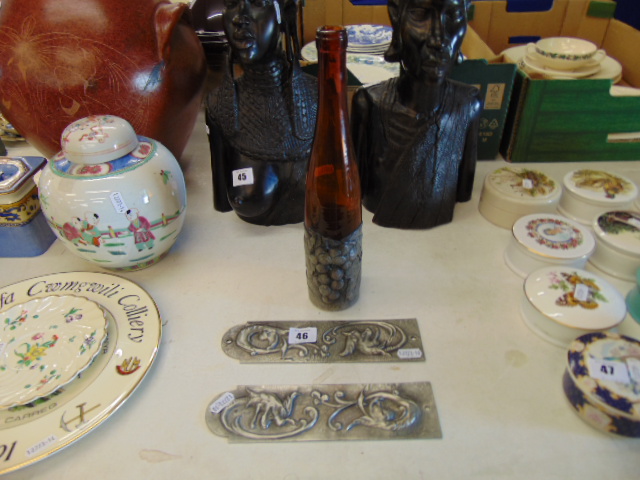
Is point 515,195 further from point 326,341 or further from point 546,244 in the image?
point 326,341

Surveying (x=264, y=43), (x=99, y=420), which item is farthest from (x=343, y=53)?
(x=99, y=420)

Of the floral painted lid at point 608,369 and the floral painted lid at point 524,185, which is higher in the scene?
the floral painted lid at point 524,185

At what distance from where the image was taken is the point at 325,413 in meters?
0.58

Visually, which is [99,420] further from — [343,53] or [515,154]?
[515,154]

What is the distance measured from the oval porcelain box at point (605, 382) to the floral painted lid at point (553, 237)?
17cm

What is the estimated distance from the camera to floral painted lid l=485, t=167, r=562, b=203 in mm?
837

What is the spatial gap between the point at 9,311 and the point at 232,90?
1.54 feet

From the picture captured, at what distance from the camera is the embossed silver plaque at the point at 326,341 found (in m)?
0.64

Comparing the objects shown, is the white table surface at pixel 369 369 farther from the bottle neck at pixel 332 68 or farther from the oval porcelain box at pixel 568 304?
the bottle neck at pixel 332 68

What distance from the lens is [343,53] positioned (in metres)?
0.52

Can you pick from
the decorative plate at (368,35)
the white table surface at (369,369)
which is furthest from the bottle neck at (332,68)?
the decorative plate at (368,35)

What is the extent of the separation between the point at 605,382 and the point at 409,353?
228mm

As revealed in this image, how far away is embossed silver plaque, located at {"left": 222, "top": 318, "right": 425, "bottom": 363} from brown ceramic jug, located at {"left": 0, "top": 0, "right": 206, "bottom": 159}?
17.1 inches

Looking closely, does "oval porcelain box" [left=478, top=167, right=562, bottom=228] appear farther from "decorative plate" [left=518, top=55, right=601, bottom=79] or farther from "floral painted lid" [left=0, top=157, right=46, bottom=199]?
"floral painted lid" [left=0, top=157, right=46, bottom=199]
